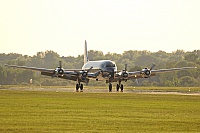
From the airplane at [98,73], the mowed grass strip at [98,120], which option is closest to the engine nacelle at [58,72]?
the airplane at [98,73]

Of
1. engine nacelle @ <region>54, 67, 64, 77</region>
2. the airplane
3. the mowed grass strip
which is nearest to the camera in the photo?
the mowed grass strip

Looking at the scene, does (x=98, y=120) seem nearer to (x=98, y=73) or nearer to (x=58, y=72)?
(x=58, y=72)

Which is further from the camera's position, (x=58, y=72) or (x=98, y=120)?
(x=58, y=72)

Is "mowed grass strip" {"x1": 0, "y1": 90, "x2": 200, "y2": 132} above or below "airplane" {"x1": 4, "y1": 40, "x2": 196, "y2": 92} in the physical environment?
below

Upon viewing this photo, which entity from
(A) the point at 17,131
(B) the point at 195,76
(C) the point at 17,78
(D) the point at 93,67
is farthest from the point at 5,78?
(A) the point at 17,131

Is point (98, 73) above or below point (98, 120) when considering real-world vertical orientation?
above

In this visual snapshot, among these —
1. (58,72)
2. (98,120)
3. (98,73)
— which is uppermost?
(58,72)

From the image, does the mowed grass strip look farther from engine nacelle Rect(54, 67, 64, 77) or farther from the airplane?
the airplane

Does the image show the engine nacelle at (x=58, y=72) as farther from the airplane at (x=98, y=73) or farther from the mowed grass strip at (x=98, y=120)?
the mowed grass strip at (x=98, y=120)

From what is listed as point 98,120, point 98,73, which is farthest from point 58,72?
point 98,120

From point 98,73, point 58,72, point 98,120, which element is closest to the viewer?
point 98,120

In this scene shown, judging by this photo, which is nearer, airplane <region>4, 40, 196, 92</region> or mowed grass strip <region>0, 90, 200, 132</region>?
mowed grass strip <region>0, 90, 200, 132</region>

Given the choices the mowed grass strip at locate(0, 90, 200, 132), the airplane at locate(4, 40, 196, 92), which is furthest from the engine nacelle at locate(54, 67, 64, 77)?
the mowed grass strip at locate(0, 90, 200, 132)

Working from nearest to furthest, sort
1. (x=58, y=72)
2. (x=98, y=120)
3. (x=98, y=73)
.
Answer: (x=98, y=120) < (x=58, y=72) < (x=98, y=73)
